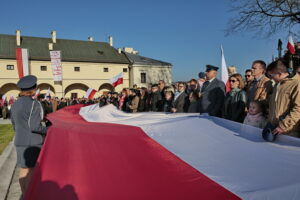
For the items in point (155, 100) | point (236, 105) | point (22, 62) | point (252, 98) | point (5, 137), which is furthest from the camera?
point (22, 62)

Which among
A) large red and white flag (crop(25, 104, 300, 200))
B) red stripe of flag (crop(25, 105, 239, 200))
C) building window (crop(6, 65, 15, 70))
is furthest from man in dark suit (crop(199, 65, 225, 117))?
building window (crop(6, 65, 15, 70))

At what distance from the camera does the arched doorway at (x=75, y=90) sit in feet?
122

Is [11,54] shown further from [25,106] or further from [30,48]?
[25,106]

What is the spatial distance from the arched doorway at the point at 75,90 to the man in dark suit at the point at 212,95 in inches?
1363

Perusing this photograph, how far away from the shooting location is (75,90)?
37.7 m

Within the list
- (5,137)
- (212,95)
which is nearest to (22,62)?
(5,137)

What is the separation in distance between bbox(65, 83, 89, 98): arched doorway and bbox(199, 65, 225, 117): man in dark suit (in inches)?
1363

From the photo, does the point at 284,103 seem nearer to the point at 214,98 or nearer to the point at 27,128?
the point at 214,98

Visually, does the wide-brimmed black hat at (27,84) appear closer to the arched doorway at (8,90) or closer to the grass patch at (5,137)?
the grass patch at (5,137)

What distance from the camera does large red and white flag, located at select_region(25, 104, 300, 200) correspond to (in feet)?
6.21

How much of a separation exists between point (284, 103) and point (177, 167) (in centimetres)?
153

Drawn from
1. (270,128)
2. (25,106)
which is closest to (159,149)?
(270,128)

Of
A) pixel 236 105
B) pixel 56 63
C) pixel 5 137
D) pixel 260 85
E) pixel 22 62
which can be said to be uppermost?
pixel 56 63

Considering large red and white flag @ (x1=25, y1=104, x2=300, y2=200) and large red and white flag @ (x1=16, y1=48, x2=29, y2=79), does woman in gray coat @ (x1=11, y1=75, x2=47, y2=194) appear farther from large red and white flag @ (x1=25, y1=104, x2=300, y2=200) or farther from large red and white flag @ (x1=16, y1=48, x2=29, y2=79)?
large red and white flag @ (x1=16, y1=48, x2=29, y2=79)
